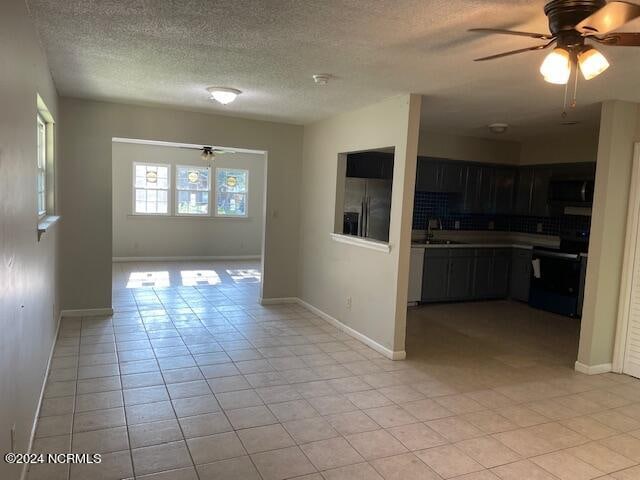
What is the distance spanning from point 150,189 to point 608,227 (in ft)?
25.0

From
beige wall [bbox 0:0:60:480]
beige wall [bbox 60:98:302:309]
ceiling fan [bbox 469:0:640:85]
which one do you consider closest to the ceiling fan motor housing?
→ ceiling fan [bbox 469:0:640:85]

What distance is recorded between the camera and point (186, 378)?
3.49 m

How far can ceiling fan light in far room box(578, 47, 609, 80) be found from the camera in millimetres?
2035

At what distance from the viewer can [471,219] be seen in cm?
710

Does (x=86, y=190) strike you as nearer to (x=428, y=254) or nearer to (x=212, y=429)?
(x=212, y=429)

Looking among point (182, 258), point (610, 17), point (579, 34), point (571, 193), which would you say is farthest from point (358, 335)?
point (182, 258)

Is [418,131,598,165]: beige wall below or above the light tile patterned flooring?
above

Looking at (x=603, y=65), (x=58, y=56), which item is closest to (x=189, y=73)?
(x=58, y=56)

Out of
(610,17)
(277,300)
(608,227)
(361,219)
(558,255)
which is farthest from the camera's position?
(277,300)

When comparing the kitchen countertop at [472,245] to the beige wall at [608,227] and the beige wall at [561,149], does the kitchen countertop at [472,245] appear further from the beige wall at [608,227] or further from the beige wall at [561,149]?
the beige wall at [608,227]

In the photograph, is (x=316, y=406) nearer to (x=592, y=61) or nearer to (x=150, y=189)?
(x=592, y=61)

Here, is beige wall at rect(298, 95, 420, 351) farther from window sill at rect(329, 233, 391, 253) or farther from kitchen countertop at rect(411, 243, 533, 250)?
kitchen countertop at rect(411, 243, 533, 250)

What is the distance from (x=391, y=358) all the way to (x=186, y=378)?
1.76m

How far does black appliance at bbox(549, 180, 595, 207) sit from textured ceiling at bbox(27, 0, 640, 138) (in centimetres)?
134
